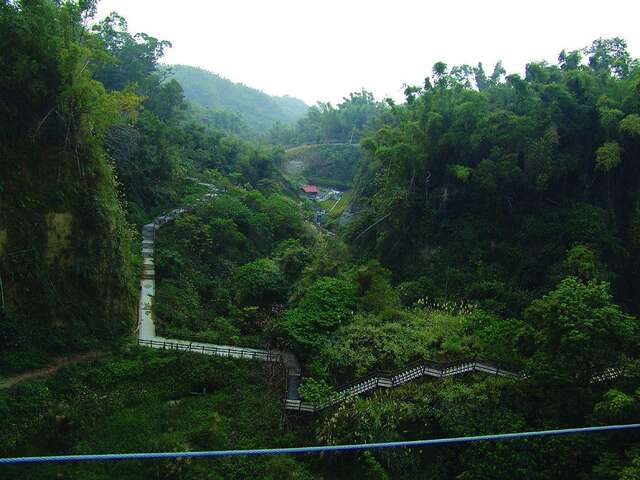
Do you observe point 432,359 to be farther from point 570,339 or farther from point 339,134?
point 339,134

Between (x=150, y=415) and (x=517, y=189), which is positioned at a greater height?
(x=517, y=189)

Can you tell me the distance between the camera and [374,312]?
17.4 metres

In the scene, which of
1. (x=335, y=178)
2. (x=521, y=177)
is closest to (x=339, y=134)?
(x=335, y=178)

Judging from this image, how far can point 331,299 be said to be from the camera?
17375mm

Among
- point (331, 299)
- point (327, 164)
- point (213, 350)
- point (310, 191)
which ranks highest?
point (327, 164)

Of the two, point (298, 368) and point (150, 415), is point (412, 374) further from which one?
point (150, 415)

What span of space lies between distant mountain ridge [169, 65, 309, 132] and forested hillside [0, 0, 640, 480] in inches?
3699

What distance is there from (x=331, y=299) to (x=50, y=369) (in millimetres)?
9044

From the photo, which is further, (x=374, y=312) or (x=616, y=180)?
(x=616, y=180)

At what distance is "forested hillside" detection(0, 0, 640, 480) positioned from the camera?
12.0 m

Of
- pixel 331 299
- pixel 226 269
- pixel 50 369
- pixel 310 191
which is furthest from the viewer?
pixel 310 191

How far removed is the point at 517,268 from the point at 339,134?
5310cm

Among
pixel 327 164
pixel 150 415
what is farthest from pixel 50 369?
pixel 327 164

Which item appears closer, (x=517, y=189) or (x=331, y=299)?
(x=331, y=299)
